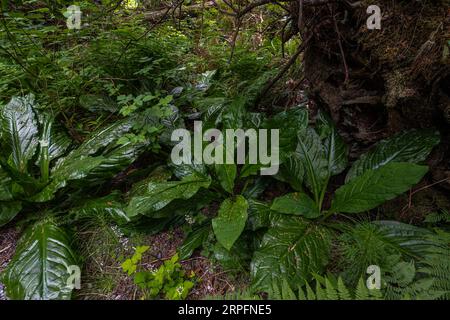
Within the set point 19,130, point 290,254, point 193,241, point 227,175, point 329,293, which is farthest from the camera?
point 19,130

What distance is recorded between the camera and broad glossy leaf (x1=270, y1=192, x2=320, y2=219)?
153 cm

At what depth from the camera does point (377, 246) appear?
1.33 metres

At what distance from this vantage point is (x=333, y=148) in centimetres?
178

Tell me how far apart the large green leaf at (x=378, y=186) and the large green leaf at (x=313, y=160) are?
182 millimetres

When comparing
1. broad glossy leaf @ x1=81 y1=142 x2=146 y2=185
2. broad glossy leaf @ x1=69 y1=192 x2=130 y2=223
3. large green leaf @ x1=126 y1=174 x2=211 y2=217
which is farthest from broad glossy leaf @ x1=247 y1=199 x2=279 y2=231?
broad glossy leaf @ x1=81 y1=142 x2=146 y2=185

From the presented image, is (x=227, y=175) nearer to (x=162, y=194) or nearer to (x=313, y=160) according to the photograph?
(x=162, y=194)

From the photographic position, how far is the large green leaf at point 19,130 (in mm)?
2027

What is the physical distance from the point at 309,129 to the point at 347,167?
1.09 feet

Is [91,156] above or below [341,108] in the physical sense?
below

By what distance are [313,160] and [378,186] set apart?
42cm

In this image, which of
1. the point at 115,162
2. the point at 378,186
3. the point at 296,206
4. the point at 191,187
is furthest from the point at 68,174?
the point at 378,186

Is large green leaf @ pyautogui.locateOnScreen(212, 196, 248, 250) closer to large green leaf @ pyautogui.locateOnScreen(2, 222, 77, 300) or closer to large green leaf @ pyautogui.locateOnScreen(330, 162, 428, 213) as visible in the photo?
large green leaf @ pyautogui.locateOnScreen(330, 162, 428, 213)
